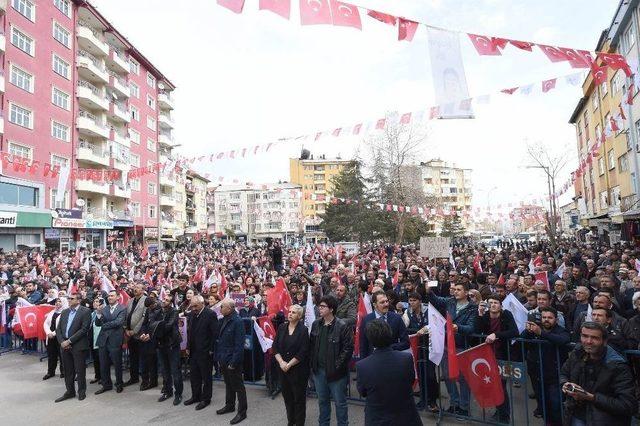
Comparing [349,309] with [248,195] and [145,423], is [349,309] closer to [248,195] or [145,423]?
[145,423]

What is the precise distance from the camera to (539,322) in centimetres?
540

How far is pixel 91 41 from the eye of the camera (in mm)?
36344

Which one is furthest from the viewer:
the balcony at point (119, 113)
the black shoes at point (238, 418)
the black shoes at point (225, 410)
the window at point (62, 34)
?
the balcony at point (119, 113)

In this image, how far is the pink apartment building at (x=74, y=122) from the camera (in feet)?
91.3

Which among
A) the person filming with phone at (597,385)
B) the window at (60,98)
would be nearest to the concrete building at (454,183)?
the window at (60,98)

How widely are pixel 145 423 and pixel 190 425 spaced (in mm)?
712

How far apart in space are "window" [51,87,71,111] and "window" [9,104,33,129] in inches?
123

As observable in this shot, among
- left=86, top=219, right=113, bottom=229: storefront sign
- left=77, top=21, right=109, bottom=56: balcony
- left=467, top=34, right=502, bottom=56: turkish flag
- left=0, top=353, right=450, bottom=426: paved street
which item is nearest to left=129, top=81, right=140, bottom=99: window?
left=77, top=21, right=109, bottom=56: balcony

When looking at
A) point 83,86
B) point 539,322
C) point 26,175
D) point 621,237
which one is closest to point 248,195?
point 83,86

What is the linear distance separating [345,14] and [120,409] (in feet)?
23.0

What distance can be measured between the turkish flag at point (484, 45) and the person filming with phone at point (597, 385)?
5.59 metres

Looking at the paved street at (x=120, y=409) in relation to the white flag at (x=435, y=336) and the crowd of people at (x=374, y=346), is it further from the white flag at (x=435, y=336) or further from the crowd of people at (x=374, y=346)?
the white flag at (x=435, y=336)

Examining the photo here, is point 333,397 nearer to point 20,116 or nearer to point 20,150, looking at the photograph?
point 20,150

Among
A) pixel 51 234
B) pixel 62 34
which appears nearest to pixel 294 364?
pixel 51 234
